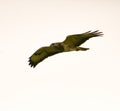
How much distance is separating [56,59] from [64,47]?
0.82 ft

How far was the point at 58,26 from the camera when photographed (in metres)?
2.22

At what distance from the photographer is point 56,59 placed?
211 cm

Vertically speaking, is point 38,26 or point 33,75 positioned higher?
point 38,26

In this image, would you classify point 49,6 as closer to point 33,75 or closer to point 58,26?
point 58,26

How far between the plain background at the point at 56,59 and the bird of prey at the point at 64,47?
0.51 feet

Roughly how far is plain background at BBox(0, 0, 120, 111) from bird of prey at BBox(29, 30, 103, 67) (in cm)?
16

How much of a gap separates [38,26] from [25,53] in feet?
0.64

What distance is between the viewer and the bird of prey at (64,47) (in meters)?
1.83

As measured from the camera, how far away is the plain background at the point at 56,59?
81.4 inches

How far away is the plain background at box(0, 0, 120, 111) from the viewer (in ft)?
6.79

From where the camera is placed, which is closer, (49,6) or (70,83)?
(70,83)

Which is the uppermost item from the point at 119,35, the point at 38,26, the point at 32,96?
the point at 38,26

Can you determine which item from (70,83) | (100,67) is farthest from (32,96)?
(100,67)

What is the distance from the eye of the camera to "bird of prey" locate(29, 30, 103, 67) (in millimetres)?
1830
